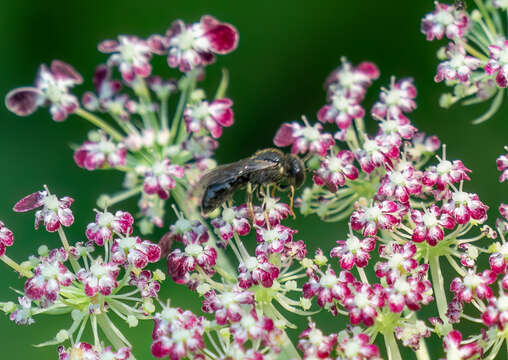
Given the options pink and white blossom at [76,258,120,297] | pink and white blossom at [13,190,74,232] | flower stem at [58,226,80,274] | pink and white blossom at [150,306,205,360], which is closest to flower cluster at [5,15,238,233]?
pink and white blossom at [13,190,74,232]

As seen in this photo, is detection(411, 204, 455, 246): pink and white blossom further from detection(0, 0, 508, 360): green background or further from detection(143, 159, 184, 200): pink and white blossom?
detection(0, 0, 508, 360): green background

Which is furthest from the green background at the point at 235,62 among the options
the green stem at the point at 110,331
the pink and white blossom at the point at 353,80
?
the green stem at the point at 110,331

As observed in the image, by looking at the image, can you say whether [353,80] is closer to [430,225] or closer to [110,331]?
[430,225]

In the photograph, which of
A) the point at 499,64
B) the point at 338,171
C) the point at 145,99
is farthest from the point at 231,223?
the point at 499,64

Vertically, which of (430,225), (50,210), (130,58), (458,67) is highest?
(130,58)

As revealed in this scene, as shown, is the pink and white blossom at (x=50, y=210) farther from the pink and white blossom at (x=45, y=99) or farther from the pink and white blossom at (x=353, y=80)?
the pink and white blossom at (x=353, y=80)

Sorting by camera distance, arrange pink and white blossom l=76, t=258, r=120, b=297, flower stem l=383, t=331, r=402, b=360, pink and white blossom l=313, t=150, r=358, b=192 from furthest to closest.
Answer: pink and white blossom l=313, t=150, r=358, b=192 < pink and white blossom l=76, t=258, r=120, b=297 < flower stem l=383, t=331, r=402, b=360
